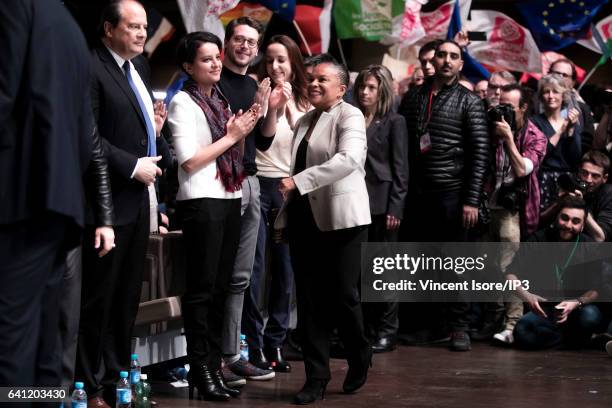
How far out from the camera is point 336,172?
19.0 feet

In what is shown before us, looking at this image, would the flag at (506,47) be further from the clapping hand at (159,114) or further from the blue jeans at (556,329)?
the clapping hand at (159,114)

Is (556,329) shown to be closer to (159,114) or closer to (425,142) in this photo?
(425,142)

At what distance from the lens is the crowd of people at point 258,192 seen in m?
3.60

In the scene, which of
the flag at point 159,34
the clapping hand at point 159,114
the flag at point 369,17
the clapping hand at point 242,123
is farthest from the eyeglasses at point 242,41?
the flag at point 159,34

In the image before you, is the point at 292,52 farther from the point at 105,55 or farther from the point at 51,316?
the point at 51,316

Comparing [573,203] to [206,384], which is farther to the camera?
[573,203]

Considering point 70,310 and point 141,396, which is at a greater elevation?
point 70,310

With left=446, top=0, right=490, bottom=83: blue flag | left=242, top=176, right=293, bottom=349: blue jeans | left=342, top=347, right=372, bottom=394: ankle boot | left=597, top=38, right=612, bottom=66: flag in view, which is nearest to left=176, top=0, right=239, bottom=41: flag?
left=446, top=0, right=490, bottom=83: blue flag

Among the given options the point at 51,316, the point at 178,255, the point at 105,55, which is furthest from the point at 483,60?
the point at 51,316

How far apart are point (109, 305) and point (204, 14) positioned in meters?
4.55

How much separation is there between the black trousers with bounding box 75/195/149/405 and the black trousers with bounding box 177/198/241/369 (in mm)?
553

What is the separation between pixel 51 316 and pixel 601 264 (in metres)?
5.18

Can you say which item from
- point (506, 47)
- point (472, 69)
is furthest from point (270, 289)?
point (506, 47)

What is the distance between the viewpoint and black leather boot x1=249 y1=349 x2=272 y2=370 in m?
6.73
